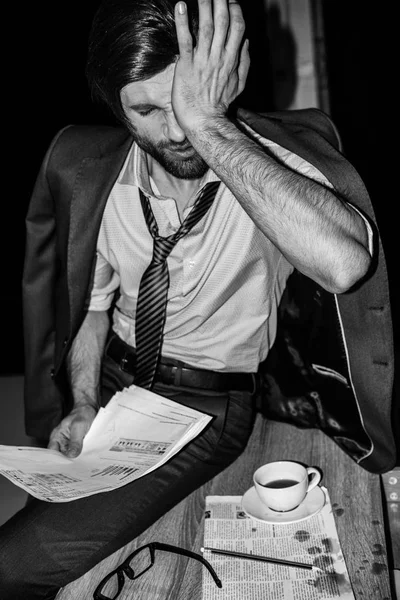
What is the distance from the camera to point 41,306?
5.54ft

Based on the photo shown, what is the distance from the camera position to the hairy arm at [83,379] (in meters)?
1.55

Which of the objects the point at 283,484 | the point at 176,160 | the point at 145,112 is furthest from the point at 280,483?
the point at 145,112

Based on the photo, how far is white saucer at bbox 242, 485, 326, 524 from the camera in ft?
3.97

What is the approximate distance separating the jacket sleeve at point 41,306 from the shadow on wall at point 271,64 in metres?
1.47

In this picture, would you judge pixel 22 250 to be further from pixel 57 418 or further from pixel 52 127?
pixel 57 418

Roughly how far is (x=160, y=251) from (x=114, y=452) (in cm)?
46

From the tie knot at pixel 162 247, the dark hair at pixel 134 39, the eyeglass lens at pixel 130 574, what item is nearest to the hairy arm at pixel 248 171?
the dark hair at pixel 134 39

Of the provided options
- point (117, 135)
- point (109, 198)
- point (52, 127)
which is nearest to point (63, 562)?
point (109, 198)

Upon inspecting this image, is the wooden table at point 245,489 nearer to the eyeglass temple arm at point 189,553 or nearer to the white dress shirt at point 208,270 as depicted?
the eyeglass temple arm at point 189,553

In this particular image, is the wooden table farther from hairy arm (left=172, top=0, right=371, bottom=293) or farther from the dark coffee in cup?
hairy arm (left=172, top=0, right=371, bottom=293)

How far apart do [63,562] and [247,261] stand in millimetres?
704

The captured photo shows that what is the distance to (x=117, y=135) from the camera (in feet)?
5.46

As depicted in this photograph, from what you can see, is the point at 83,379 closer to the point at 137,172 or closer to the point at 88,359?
the point at 88,359

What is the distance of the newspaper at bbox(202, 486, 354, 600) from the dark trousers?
14cm
